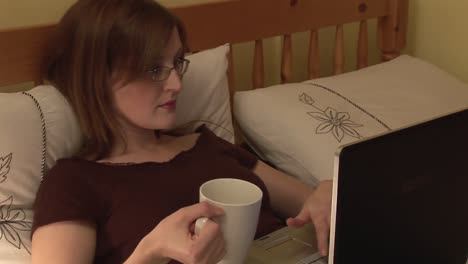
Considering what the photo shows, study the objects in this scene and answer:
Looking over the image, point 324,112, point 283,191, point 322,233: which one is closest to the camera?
point 322,233

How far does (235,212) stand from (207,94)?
0.65 m

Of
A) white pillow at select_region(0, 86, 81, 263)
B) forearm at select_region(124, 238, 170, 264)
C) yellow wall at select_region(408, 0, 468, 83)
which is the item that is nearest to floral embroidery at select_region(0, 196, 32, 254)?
white pillow at select_region(0, 86, 81, 263)

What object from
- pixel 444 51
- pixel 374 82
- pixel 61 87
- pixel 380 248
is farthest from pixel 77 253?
pixel 444 51

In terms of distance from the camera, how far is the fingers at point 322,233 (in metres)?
0.95

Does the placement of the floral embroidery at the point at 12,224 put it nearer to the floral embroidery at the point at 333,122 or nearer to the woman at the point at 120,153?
the woman at the point at 120,153

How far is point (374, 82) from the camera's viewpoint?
5.57 ft

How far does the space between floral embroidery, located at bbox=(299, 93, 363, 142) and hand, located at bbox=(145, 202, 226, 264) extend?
2.31 ft

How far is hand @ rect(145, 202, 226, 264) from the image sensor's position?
79 centimetres

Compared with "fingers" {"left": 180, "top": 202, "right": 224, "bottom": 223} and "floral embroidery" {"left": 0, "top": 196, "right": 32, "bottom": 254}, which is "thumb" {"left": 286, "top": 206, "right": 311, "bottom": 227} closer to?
"fingers" {"left": 180, "top": 202, "right": 224, "bottom": 223}

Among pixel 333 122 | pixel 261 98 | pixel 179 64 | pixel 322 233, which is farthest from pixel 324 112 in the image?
pixel 322 233

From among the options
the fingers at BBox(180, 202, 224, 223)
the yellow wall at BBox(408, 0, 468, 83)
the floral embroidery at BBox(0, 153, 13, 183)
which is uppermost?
the fingers at BBox(180, 202, 224, 223)

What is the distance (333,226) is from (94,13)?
0.63m

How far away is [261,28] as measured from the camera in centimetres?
161

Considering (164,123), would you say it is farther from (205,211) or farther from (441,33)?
(441,33)
